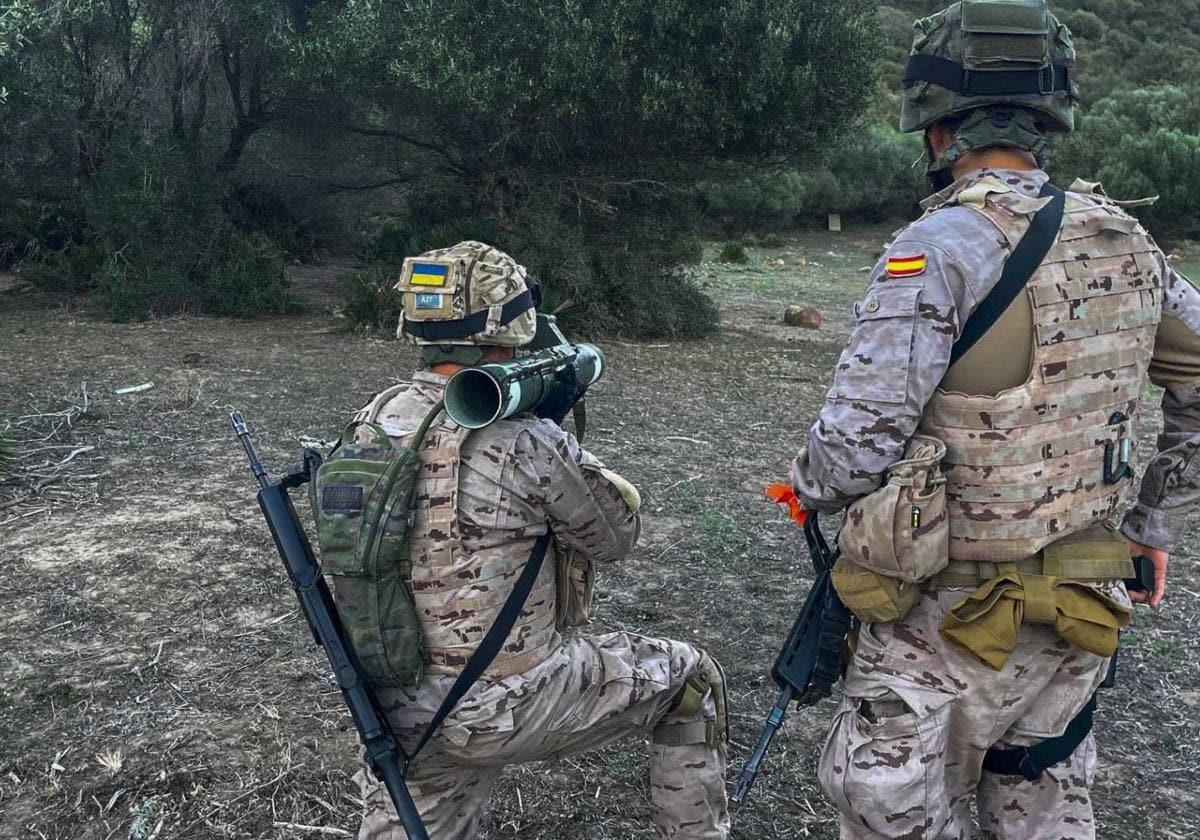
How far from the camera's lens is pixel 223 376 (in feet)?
28.9

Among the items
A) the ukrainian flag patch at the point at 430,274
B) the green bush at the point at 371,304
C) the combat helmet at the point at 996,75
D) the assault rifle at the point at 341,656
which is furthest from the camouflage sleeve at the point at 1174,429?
the green bush at the point at 371,304

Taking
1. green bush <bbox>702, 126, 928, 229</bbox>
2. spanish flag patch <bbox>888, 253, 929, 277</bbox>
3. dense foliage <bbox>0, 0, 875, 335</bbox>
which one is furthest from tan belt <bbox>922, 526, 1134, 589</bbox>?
green bush <bbox>702, 126, 928, 229</bbox>

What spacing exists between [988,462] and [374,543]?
4.19ft

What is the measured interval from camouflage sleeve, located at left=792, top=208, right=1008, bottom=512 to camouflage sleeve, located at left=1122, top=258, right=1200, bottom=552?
56 cm

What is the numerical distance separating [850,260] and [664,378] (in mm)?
12783

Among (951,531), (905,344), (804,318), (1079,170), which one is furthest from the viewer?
(1079,170)

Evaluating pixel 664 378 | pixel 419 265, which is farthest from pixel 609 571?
pixel 664 378

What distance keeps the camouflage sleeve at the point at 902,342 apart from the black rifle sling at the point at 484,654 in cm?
76

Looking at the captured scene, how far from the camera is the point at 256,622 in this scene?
450 cm

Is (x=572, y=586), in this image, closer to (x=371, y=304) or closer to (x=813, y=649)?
(x=813, y=649)

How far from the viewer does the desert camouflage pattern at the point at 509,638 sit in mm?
2436

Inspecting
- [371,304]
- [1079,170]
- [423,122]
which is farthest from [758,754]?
[1079,170]

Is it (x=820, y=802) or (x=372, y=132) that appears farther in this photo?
(x=372, y=132)

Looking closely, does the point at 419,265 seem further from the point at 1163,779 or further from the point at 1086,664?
the point at 1163,779
